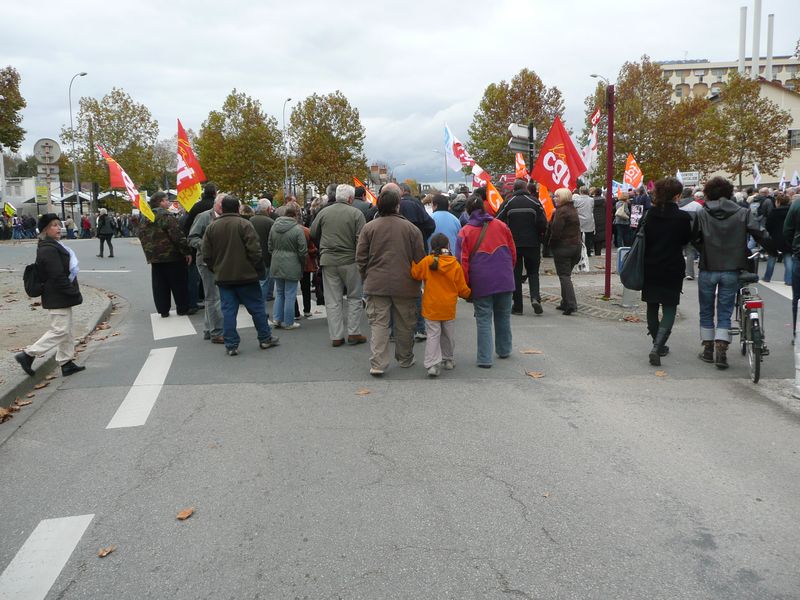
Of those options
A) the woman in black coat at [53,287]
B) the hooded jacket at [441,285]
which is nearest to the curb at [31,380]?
the woman in black coat at [53,287]

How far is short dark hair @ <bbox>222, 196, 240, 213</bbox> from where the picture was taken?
330 inches

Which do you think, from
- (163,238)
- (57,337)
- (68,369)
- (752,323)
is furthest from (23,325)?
(752,323)

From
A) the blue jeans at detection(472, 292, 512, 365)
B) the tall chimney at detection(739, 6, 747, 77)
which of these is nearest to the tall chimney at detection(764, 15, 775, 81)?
the tall chimney at detection(739, 6, 747, 77)

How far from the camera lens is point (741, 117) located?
41.2 metres

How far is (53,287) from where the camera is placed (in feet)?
24.1

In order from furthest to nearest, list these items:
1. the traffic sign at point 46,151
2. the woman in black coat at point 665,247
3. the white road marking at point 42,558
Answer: the traffic sign at point 46,151 → the woman in black coat at point 665,247 → the white road marking at point 42,558

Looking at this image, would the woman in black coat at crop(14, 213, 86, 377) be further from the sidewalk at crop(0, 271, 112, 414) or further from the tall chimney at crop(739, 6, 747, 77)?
the tall chimney at crop(739, 6, 747, 77)

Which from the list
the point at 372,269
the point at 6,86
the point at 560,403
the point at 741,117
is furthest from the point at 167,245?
the point at 741,117

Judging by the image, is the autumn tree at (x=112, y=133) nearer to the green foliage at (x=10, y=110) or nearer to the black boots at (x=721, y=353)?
the green foliage at (x=10, y=110)

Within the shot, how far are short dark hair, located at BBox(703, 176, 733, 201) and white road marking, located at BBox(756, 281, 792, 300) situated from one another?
6.22 metres

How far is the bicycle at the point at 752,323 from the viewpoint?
6848 millimetres

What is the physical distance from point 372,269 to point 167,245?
4.43 metres

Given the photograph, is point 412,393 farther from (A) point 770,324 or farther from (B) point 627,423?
(A) point 770,324

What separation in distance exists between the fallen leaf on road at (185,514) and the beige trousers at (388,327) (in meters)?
3.33
